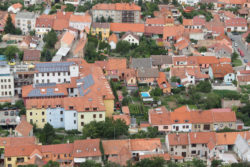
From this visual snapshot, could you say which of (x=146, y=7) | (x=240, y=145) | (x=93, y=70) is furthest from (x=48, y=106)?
(x=146, y=7)

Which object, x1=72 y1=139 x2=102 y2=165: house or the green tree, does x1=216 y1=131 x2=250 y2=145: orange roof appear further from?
the green tree

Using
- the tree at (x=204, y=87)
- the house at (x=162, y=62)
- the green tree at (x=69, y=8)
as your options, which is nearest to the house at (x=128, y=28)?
the green tree at (x=69, y=8)

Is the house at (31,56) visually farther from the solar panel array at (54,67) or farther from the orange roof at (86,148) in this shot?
the orange roof at (86,148)

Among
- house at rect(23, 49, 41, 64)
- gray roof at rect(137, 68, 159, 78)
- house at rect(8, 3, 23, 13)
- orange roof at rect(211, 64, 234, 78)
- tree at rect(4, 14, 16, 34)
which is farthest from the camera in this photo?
house at rect(8, 3, 23, 13)

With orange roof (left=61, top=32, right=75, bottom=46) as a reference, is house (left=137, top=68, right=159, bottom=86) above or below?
below

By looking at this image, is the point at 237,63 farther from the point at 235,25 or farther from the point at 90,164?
the point at 90,164

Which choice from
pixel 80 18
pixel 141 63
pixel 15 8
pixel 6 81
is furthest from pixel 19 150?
pixel 15 8

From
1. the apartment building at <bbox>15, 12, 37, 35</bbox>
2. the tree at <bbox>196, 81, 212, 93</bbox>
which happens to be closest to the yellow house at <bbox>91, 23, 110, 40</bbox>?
the apartment building at <bbox>15, 12, 37, 35</bbox>

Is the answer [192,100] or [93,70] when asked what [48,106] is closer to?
[93,70]
